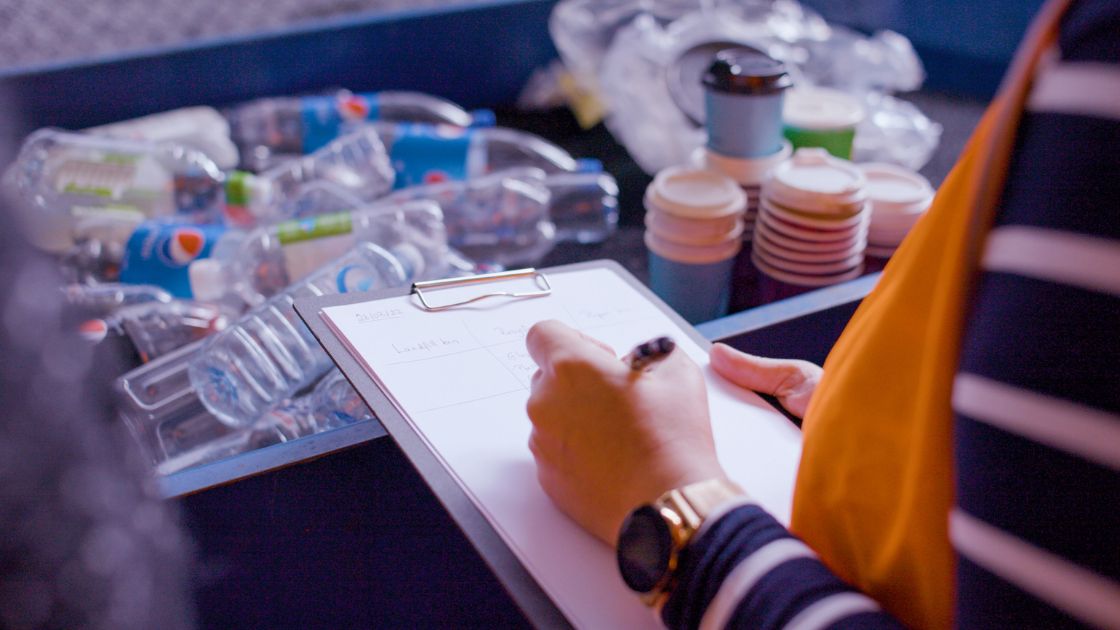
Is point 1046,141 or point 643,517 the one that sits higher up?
point 1046,141

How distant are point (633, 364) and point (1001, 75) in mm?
1746

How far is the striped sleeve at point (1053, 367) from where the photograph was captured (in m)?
0.29

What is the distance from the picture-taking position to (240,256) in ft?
3.67

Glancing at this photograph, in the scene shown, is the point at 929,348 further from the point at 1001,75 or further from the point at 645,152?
the point at 1001,75

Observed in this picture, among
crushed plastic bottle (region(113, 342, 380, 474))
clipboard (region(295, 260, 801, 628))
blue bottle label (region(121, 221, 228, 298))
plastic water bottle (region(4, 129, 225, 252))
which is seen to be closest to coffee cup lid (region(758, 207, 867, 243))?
clipboard (region(295, 260, 801, 628))

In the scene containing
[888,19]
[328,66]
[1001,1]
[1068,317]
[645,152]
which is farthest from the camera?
[888,19]

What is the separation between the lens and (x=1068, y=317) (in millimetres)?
301

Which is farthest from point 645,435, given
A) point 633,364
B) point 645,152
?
point 645,152

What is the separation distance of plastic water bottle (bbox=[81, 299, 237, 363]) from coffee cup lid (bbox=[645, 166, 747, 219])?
0.55 m

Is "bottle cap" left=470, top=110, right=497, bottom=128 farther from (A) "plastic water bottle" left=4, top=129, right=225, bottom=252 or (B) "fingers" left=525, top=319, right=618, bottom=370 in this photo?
(B) "fingers" left=525, top=319, right=618, bottom=370

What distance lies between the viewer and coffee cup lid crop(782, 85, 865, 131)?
47.7 inches

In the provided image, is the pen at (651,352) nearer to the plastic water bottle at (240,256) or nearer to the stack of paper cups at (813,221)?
the stack of paper cups at (813,221)

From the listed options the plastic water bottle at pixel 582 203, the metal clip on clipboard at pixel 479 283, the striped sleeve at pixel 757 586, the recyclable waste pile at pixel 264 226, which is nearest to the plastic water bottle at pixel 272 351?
the recyclable waste pile at pixel 264 226

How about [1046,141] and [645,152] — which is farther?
[645,152]
